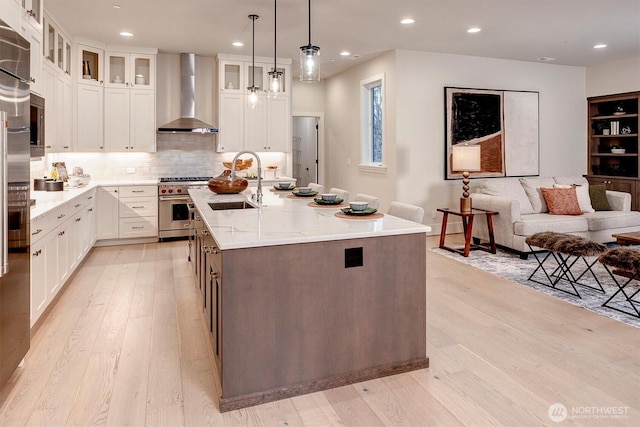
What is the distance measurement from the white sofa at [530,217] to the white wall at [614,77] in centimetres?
219

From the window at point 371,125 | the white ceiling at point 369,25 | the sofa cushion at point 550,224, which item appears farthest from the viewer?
the window at point 371,125

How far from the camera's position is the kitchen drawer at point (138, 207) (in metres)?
6.23

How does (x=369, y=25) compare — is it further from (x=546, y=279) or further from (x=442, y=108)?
(x=546, y=279)

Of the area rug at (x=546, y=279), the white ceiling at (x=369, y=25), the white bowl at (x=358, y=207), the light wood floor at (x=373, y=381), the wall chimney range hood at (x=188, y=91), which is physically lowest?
the light wood floor at (x=373, y=381)

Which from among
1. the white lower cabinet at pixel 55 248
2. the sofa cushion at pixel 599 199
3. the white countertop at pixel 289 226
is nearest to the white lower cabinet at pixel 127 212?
the white lower cabinet at pixel 55 248

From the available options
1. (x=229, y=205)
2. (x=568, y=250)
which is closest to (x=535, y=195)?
(x=568, y=250)

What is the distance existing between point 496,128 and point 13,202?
21.9ft

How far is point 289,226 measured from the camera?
2.59 meters

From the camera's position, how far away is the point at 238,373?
227 cm

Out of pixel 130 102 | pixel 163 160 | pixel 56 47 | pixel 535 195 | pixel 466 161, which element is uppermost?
→ pixel 56 47

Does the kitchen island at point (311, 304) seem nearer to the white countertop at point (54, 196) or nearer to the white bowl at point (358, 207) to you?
the white bowl at point (358, 207)

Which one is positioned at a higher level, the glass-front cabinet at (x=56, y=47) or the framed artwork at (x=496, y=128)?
the glass-front cabinet at (x=56, y=47)

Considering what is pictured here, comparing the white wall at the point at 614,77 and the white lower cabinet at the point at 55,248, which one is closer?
the white lower cabinet at the point at 55,248

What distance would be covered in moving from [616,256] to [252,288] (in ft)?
9.71
